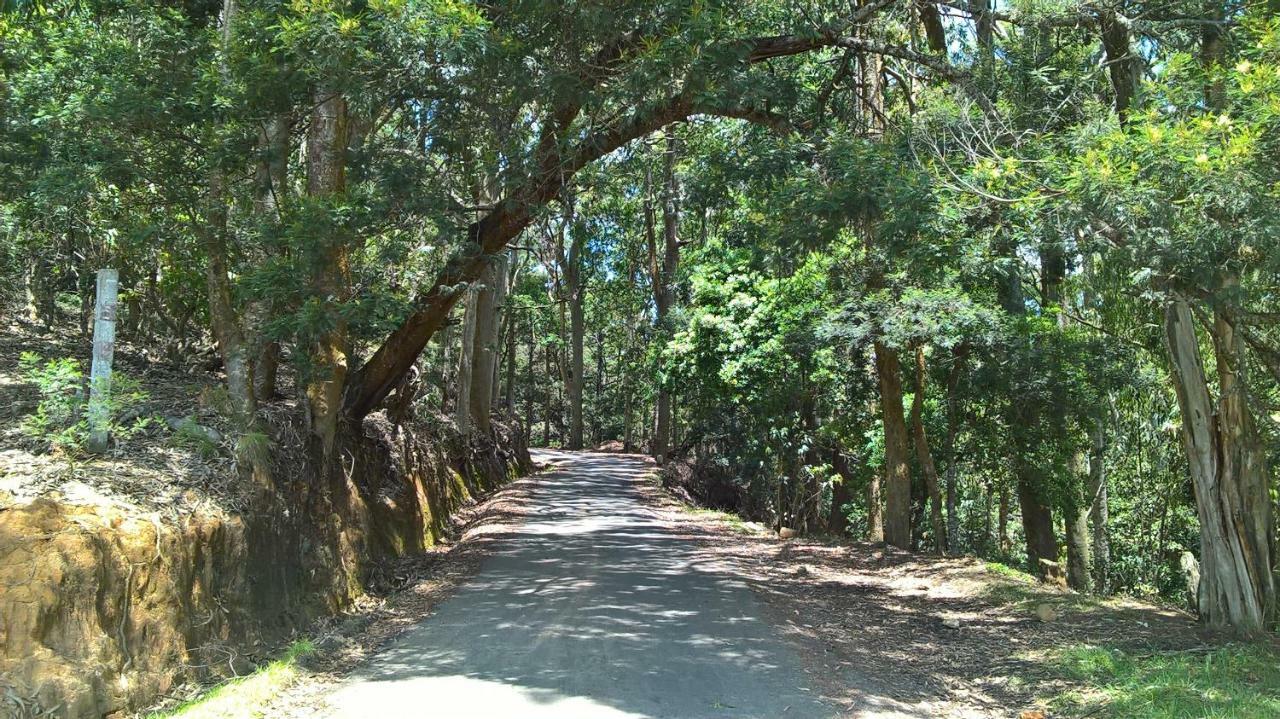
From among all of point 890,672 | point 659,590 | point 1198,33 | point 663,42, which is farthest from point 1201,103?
point 659,590

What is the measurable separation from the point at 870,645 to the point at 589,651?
2.79m

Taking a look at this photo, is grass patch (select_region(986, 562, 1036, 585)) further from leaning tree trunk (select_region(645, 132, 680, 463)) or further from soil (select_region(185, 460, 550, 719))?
leaning tree trunk (select_region(645, 132, 680, 463))

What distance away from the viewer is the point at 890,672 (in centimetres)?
739

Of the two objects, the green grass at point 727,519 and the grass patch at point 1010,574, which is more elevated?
the grass patch at point 1010,574

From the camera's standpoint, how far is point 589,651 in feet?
24.9

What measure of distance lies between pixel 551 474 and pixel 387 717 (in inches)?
957

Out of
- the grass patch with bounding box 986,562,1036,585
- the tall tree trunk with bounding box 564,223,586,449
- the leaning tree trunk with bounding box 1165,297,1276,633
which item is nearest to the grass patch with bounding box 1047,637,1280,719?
the leaning tree trunk with bounding box 1165,297,1276,633

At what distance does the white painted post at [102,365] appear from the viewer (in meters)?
7.01

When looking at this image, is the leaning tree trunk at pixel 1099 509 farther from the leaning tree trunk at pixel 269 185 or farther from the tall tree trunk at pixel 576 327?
the tall tree trunk at pixel 576 327

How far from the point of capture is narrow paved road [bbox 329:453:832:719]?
618 cm

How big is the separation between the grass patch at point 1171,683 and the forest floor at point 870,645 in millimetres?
18

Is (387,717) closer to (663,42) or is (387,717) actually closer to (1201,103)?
(663,42)

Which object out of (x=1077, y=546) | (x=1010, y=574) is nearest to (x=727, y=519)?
(x=1077, y=546)

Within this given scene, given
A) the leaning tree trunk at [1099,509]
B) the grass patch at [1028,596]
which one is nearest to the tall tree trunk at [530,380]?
the leaning tree trunk at [1099,509]
